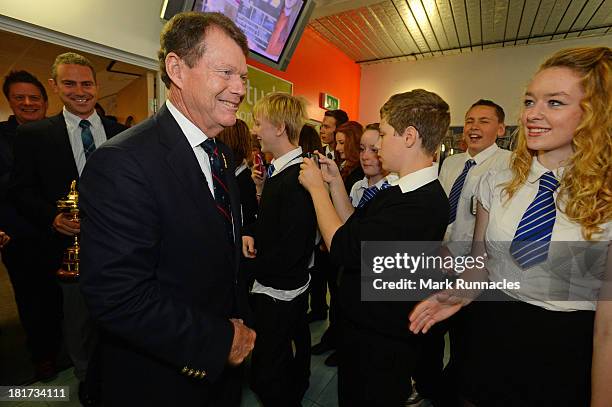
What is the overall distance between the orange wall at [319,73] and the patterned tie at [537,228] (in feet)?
12.7

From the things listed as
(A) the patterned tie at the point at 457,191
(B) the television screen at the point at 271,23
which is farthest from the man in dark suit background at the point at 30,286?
(A) the patterned tie at the point at 457,191

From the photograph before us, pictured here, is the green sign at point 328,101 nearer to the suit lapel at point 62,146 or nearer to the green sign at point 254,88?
the green sign at point 254,88

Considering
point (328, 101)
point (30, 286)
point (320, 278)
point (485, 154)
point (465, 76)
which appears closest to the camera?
point (30, 286)

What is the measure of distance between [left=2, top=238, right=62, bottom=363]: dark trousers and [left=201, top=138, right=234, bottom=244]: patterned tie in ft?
5.88

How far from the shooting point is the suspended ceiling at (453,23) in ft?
14.6

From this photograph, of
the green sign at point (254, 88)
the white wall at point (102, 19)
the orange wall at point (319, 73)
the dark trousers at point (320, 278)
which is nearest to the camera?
the white wall at point (102, 19)

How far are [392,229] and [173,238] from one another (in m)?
0.75

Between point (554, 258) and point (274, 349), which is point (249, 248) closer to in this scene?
point (274, 349)

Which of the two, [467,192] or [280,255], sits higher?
[467,192]

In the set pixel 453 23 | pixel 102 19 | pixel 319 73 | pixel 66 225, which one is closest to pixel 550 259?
pixel 66 225

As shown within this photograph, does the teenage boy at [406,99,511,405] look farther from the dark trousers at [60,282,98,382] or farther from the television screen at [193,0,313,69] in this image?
the television screen at [193,0,313,69]

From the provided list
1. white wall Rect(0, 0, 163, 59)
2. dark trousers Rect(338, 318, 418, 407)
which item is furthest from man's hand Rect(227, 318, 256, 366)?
white wall Rect(0, 0, 163, 59)

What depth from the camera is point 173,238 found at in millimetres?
878

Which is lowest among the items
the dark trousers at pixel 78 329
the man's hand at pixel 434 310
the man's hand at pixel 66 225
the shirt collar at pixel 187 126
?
the dark trousers at pixel 78 329
